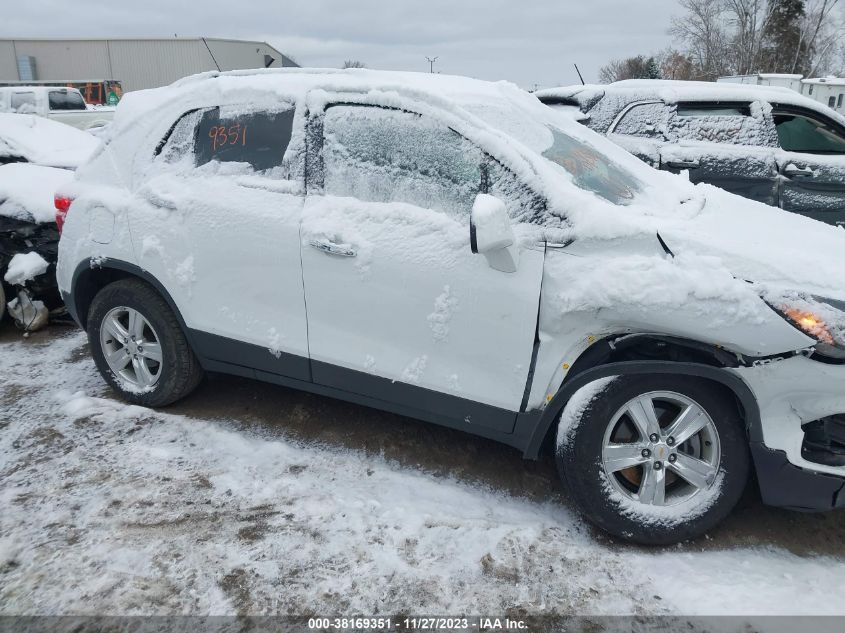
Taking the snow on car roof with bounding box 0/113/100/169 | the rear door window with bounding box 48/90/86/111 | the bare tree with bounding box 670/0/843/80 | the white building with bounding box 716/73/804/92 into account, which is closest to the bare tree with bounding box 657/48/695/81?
the bare tree with bounding box 670/0/843/80

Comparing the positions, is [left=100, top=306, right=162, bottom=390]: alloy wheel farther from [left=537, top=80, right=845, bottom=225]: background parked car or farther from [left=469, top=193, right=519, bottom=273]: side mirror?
[left=537, top=80, right=845, bottom=225]: background parked car

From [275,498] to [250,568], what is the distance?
1.46ft

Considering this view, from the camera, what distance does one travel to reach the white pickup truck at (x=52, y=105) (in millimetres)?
15492

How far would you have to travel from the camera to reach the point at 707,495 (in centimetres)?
245

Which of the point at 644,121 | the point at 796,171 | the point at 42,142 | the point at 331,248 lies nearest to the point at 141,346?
the point at 331,248

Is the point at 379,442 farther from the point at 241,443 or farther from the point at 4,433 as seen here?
the point at 4,433

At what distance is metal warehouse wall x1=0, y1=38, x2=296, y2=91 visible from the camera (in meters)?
38.7

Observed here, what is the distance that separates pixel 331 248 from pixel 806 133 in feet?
16.9

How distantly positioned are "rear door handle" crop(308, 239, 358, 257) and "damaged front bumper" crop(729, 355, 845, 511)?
164 centimetres

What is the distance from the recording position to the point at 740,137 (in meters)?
5.63

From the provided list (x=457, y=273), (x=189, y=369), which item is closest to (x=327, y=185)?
(x=457, y=273)

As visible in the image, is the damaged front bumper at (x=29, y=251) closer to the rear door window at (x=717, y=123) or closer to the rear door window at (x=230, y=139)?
the rear door window at (x=230, y=139)

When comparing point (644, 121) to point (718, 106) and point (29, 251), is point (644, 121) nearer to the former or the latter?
point (718, 106)

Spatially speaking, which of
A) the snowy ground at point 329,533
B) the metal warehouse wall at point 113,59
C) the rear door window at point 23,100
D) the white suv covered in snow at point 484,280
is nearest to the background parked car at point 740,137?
the white suv covered in snow at point 484,280
